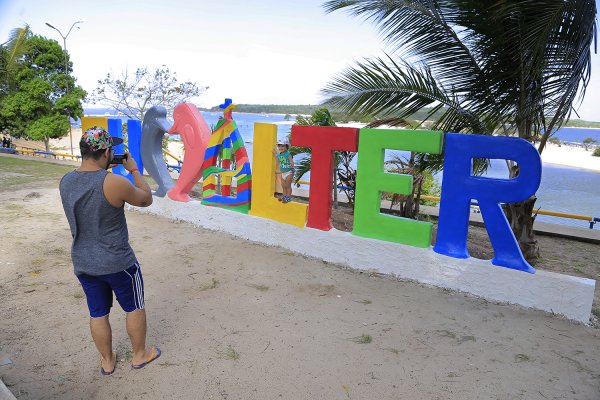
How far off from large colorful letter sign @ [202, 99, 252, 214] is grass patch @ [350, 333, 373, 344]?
3.47m

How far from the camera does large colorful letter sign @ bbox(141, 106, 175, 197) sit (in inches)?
322

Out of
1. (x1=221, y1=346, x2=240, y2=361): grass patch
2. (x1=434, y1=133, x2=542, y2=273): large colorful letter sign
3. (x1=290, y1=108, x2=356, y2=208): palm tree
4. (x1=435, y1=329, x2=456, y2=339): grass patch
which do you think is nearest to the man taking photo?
(x1=221, y1=346, x2=240, y2=361): grass patch

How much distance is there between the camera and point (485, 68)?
17.5 feet

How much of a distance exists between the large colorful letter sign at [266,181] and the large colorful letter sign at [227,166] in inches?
7.3

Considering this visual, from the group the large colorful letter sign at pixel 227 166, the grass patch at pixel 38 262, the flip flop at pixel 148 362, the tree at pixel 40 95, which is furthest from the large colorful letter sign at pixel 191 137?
the tree at pixel 40 95

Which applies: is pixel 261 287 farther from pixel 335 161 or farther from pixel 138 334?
pixel 335 161

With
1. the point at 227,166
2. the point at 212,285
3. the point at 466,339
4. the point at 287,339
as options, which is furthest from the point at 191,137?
the point at 466,339

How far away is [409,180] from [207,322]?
8.98 feet

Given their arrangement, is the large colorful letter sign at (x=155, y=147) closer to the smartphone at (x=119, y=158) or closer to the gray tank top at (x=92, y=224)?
the smartphone at (x=119, y=158)

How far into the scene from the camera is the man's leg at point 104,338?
3193mm

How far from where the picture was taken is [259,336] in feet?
13.0

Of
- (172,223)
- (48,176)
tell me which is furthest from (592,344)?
(48,176)

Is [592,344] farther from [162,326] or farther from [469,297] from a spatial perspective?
[162,326]

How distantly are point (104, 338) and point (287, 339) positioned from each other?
1508mm
